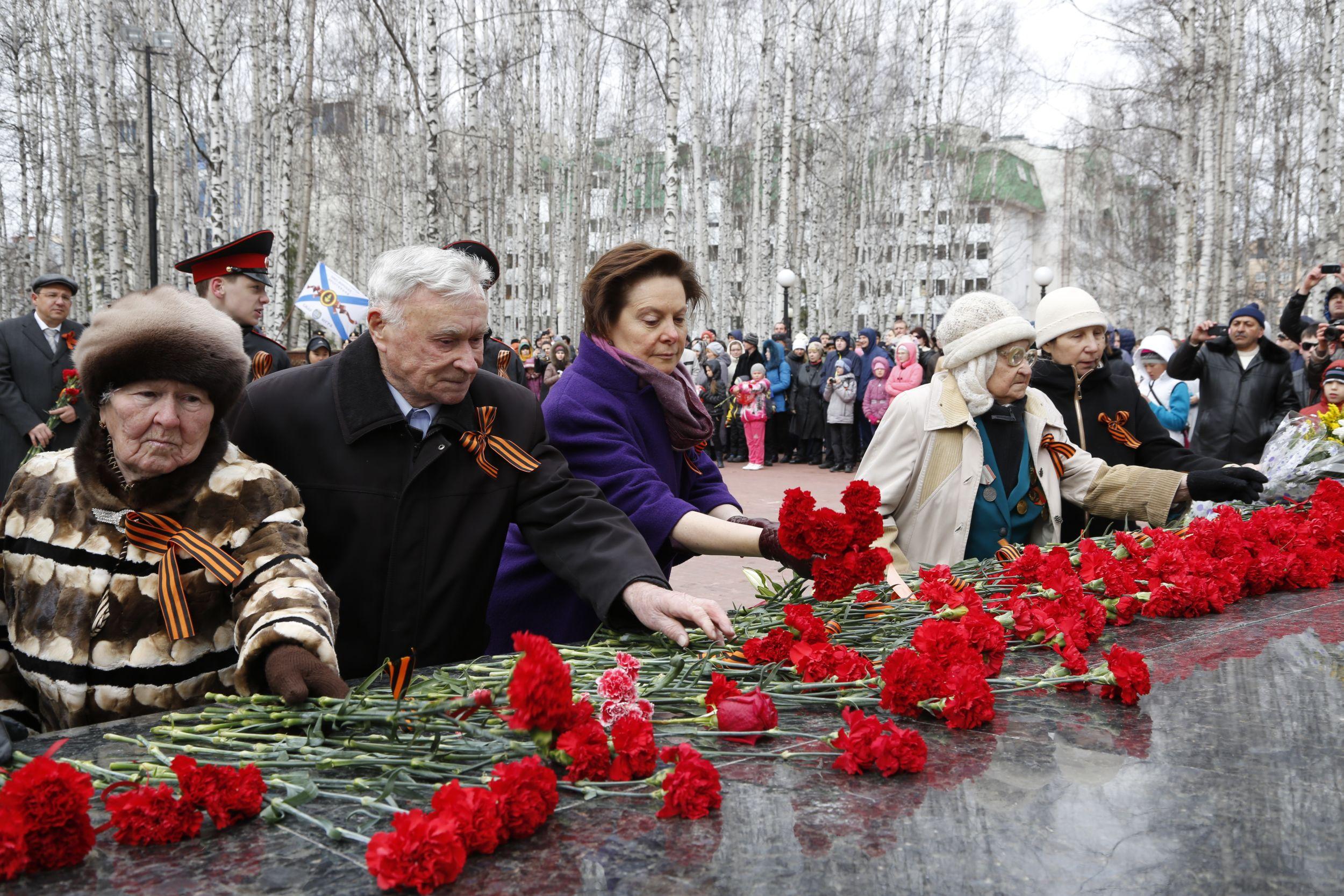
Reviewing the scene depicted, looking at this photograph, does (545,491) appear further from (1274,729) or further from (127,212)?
(127,212)

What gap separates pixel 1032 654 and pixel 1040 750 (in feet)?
2.17

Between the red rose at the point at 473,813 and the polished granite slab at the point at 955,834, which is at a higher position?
the red rose at the point at 473,813

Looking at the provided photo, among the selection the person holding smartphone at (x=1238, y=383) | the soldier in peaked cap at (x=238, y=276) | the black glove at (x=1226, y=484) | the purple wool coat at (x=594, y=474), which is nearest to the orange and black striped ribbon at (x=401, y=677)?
the purple wool coat at (x=594, y=474)

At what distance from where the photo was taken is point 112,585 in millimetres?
2221

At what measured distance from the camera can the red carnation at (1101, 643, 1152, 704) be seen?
2.04 m

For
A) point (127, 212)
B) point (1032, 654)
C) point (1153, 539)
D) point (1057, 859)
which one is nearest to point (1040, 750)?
point (1057, 859)

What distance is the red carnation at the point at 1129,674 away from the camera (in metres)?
2.04

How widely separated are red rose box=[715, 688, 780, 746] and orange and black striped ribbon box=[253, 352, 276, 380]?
15.4 ft

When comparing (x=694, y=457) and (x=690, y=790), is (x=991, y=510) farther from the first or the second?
(x=690, y=790)

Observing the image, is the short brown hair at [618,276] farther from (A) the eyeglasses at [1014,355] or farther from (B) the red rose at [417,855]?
(B) the red rose at [417,855]

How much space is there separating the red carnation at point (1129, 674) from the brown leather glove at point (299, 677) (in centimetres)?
149

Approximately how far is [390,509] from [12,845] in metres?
1.48

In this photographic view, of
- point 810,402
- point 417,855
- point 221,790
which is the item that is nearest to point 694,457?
point 221,790

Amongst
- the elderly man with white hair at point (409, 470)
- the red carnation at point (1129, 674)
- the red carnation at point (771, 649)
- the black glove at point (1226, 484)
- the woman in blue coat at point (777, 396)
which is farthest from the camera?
the woman in blue coat at point (777, 396)
